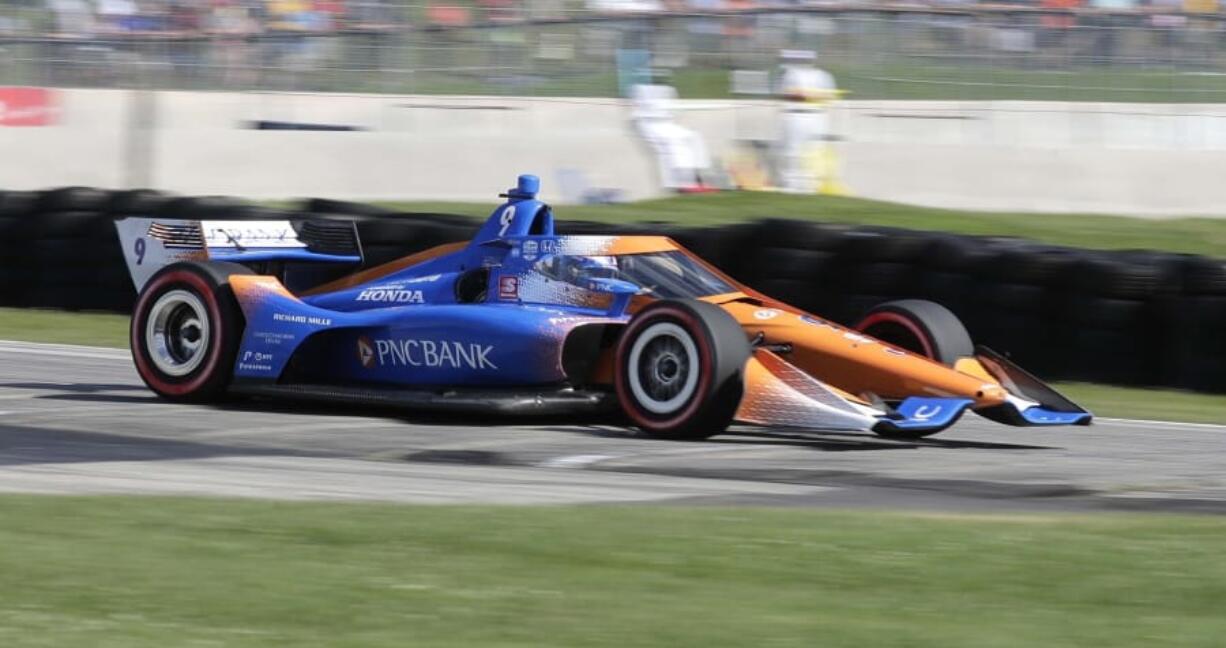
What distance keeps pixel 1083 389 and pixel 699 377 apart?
150 inches

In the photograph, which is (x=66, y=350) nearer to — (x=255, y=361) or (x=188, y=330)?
(x=188, y=330)

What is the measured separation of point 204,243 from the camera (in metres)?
10.3

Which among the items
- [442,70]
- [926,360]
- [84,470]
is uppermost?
[442,70]

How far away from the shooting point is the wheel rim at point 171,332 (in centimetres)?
991

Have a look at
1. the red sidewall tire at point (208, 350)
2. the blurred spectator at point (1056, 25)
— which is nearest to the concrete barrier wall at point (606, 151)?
the blurred spectator at point (1056, 25)

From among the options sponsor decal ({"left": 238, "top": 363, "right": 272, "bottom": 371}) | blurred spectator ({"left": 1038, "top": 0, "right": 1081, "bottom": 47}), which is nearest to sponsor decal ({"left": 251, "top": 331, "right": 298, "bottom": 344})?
sponsor decal ({"left": 238, "top": 363, "right": 272, "bottom": 371})

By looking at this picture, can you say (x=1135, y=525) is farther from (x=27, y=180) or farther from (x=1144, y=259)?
(x=27, y=180)

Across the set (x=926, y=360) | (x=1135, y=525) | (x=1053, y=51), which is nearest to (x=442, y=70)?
(x=1053, y=51)

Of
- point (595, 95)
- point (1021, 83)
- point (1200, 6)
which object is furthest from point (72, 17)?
point (1200, 6)

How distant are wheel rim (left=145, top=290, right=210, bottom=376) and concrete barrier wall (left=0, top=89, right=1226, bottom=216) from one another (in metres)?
9.36

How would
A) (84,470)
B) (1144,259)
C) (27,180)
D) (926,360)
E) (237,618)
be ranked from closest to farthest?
(237,618), (84,470), (926,360), (1144,259), (27,180)

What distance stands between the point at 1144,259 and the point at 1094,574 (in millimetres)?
6357

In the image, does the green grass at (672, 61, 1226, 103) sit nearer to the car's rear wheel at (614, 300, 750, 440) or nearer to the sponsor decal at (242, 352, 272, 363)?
the sponsor decal at (242, 352, 272, 363)

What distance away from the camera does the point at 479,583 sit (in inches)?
198
